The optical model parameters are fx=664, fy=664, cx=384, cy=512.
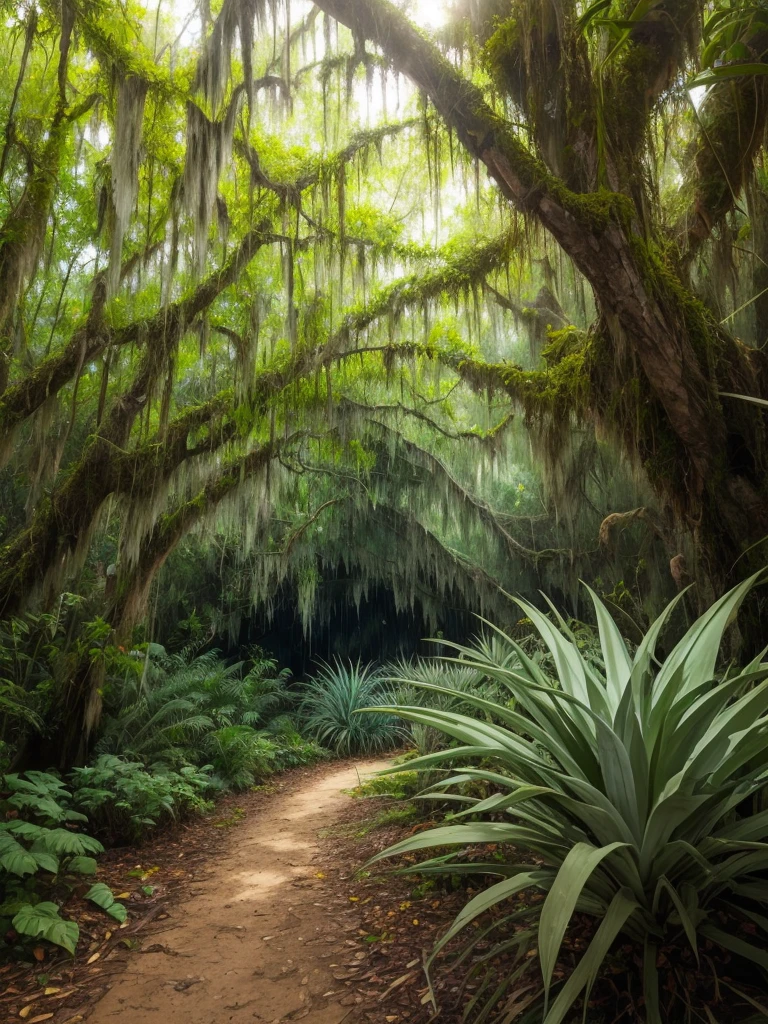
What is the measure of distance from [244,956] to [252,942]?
5.8 inches

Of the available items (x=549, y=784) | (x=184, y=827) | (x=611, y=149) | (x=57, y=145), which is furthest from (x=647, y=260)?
(x=184, y=827)

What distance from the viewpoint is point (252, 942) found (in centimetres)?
286

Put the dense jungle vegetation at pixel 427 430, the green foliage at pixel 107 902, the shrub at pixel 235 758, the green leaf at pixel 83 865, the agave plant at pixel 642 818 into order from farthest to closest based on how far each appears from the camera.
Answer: the shrub at pixel 235 758, the green leaf at pixel 83 865, the green foliage at pixel 107 902, the dense jungle vegetation at pixel 427 430, the agave plant at pixel 642 818

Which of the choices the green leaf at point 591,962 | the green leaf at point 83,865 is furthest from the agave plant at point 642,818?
the green leaf at point 83,865

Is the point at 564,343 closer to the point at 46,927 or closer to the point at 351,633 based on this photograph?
the point at 46,927

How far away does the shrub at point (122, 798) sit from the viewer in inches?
177

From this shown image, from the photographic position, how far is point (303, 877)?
3711mm

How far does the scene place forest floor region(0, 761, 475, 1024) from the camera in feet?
7.54

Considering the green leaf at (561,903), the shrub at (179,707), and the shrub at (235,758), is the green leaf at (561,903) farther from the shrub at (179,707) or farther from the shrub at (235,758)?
the shrub at (235,758)

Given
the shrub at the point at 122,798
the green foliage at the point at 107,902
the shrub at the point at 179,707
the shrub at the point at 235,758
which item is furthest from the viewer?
the shrub at the point at 235,758

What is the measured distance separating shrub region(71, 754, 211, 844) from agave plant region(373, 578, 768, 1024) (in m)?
3.20

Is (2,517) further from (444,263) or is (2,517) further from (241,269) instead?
(444,263)

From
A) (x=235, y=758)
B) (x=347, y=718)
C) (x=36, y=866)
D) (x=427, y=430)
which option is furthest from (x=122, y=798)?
(x=427, y=430)

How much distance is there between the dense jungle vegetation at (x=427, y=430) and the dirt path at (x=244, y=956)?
43 centimetres
